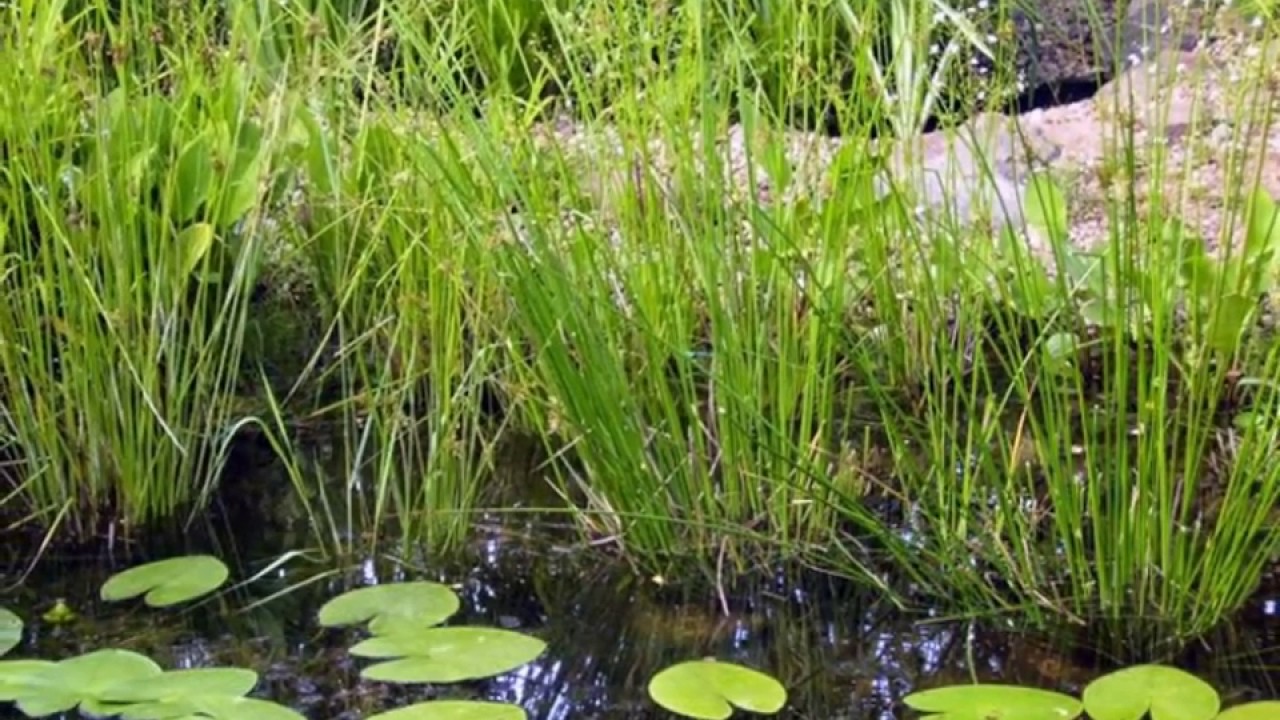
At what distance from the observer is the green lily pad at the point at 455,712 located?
1.41 m

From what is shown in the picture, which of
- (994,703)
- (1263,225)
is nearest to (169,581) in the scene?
(994,703)

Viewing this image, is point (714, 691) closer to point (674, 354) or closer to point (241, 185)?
point (674, 354)

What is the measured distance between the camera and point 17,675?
1484 mm

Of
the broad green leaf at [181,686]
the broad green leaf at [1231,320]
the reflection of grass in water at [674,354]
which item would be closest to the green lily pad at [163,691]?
the broad green leaf at [181,686]

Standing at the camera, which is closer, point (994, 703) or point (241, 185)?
point (994, 703)

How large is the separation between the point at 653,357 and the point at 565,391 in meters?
0.10

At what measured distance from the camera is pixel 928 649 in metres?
1.55

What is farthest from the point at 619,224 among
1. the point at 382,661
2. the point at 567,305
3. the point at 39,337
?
the point at 39,337

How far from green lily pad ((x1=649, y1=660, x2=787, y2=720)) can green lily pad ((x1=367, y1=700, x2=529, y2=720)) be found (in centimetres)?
13

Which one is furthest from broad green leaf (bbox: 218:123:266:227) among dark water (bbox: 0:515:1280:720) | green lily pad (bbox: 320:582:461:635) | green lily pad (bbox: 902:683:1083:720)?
green lily pad (bbox: 902:683:1083:720)

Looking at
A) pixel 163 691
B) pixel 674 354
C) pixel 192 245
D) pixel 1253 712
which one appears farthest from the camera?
pixel 192 245

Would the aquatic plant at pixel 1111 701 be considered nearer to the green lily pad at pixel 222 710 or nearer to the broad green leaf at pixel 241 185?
the green lily pad at pixel 222 710

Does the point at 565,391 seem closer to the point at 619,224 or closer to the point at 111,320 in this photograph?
the point at 619,224

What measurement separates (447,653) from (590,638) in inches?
6.7
